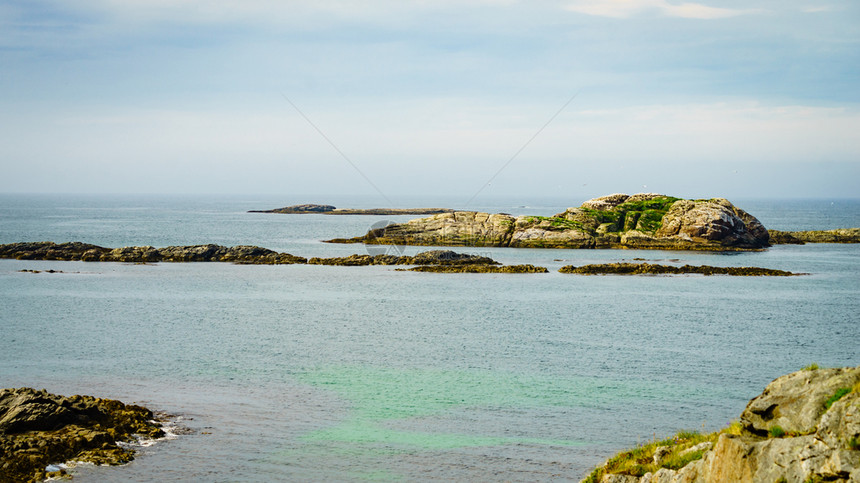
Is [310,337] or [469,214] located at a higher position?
[469,214]

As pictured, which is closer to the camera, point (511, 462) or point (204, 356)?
point (511, 462)

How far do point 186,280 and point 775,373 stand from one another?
48.7 meters

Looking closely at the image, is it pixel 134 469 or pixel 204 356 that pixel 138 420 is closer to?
pixel 134 469

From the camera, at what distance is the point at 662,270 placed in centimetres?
6812

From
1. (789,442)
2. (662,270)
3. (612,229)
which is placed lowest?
(662,270)

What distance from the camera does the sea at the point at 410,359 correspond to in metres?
20.3

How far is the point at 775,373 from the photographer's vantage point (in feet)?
97.3

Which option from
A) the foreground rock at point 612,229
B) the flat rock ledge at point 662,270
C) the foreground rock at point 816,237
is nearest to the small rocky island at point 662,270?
the flat rock ledge at point 662,270

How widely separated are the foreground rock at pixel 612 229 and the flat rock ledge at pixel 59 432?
233ft

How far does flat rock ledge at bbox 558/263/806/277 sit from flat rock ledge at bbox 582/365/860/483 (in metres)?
53.9

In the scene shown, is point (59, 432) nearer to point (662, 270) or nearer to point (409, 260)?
point (409, 260)

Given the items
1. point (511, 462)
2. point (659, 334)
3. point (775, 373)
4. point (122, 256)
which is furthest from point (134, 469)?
point (122, 256)

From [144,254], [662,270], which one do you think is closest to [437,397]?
[662,270]

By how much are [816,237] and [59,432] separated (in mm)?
110213
